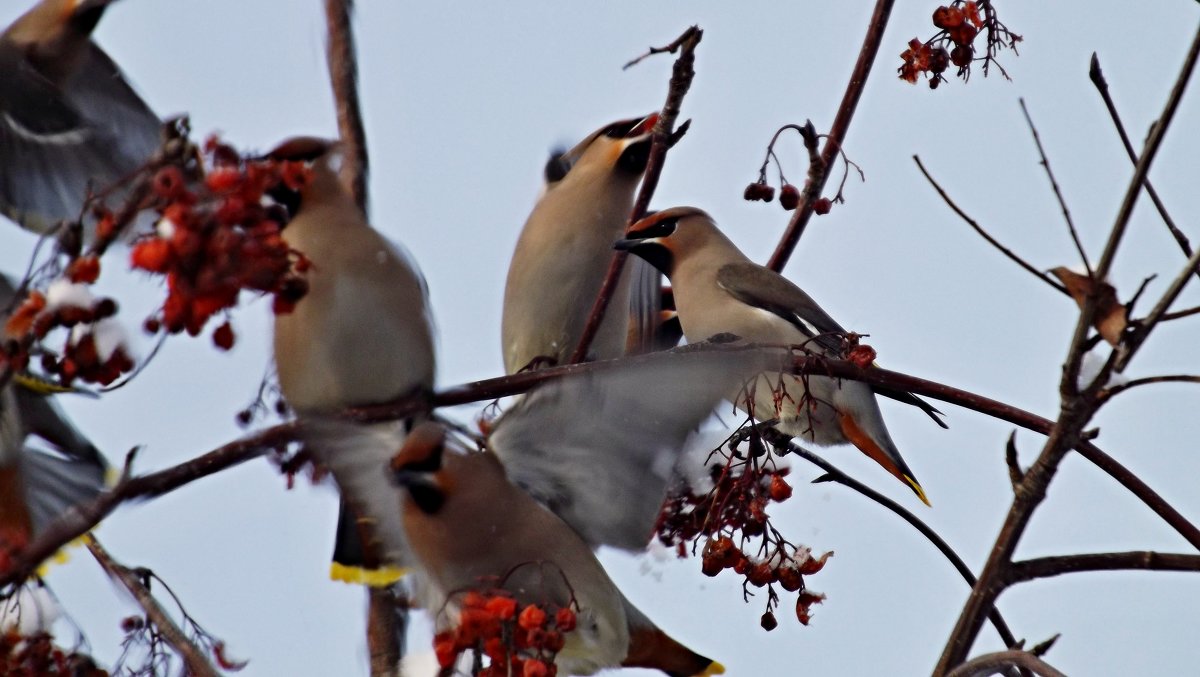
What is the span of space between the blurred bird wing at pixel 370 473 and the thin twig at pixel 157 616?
1.20 feet

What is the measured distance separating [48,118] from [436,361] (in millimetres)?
1416

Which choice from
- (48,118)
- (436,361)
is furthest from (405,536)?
(48,118)

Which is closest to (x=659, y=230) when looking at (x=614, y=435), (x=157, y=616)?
(x=614, y=435)

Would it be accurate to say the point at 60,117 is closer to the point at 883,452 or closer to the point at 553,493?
the point at 553,493

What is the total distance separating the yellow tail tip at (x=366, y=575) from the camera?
3.11 meters

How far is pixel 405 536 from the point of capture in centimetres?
305

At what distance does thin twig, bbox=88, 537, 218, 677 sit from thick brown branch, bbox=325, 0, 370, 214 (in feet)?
3.94

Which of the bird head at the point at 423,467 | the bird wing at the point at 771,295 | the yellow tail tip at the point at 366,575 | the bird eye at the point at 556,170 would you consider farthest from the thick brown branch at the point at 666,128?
the bird eye at the point at 556,170

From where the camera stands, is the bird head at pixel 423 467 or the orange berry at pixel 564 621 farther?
the bird head at pixel 423 467

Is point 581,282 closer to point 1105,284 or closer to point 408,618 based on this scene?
point 408,618

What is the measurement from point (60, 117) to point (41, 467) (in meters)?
1.04

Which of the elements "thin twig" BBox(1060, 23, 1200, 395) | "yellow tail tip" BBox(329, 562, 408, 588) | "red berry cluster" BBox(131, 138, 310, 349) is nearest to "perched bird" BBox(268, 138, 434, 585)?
"yellow tail tip" BBox(329, 562, 408, 588)

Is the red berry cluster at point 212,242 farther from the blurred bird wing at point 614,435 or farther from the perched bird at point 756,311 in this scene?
the perched bird at point 756,311

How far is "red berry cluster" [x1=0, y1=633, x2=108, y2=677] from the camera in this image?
2.21 meters
